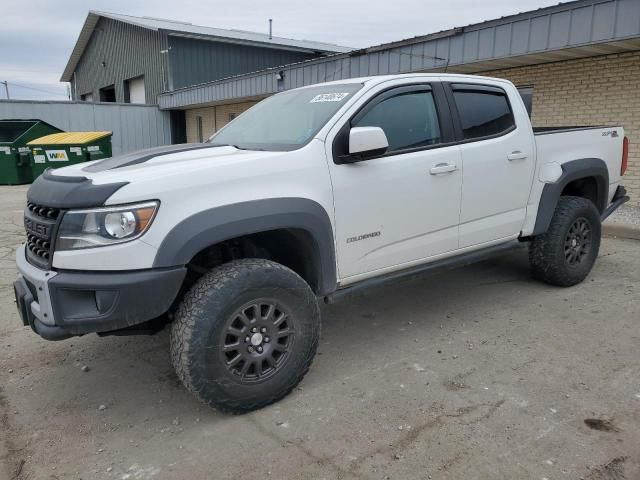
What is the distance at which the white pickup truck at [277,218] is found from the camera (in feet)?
8.29

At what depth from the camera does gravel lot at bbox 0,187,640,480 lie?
8.20 feet

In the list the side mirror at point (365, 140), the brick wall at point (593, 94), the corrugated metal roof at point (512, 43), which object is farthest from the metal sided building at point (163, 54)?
the side mirror at point (365, 140)

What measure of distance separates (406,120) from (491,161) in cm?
83

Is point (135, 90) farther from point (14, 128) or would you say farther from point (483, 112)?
point (483, 112)

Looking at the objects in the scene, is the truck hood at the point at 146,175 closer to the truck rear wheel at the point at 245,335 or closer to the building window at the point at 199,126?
the truck rear wheel at the point at 245,335

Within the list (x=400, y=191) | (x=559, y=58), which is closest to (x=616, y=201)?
(x=400, y=191)

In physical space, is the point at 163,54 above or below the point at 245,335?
above

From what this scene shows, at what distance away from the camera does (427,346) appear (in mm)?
3797

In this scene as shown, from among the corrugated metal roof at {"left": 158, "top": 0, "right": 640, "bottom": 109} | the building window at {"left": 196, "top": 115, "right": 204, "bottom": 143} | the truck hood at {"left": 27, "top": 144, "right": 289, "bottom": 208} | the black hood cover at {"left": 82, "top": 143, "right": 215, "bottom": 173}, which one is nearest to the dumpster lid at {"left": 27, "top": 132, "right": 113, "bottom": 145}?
the building window at {"left": 196, "top": 115, "right": 204, "bottom": 143}

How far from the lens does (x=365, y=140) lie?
306cm

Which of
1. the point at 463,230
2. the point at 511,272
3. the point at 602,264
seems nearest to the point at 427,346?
the point at 463,230

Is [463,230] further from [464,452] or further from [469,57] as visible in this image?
[469,57]

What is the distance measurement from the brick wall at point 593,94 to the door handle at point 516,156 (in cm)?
548

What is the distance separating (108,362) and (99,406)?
624 millimetres
